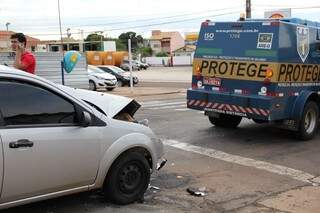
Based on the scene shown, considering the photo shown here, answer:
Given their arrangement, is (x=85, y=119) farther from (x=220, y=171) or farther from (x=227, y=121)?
(x=227, y=121)

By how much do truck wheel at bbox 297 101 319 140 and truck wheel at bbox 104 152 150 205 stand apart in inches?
210

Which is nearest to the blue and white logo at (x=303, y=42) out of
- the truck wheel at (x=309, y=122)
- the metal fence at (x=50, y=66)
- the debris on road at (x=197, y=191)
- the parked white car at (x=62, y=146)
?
the truck wheel at (x=309, y=122)

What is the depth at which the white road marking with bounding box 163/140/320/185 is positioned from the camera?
26.4ft

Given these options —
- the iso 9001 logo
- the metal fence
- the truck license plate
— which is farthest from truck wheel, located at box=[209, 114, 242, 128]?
the metal fence

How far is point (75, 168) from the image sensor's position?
566cm

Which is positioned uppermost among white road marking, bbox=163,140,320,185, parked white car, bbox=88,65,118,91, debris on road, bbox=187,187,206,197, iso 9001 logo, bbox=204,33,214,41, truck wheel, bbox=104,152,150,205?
iso 9001 logo, bbox=204,33,214,41

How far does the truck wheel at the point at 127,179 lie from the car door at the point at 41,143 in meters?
0.31

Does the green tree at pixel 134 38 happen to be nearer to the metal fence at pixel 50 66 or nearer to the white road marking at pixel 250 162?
the metal fence at pixel 50 66

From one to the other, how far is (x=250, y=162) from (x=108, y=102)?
331cm

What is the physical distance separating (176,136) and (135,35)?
151 m

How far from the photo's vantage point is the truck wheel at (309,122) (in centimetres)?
1096

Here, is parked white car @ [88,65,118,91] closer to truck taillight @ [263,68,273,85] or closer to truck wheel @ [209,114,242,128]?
truck wheel @ [209,114,242,128]

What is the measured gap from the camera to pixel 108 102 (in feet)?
21.8

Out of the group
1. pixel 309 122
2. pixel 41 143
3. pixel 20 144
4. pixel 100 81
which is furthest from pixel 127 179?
pixel 100 81
